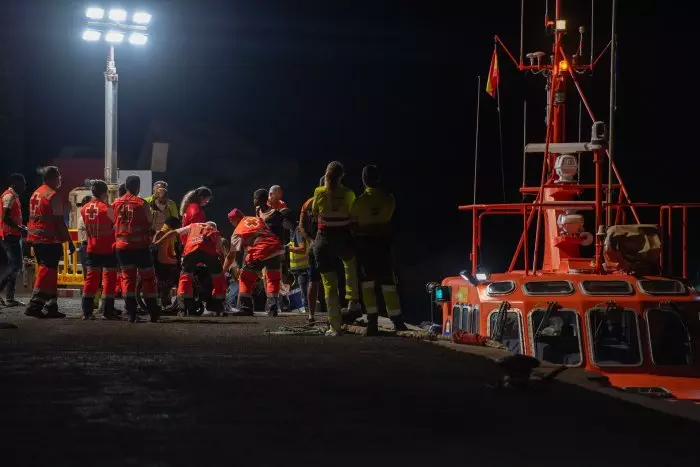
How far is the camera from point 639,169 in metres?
36.2

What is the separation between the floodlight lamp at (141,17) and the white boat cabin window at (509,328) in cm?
1470

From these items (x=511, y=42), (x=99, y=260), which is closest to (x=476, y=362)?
(x=99, y=260)

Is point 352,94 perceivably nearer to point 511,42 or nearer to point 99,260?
Answer: point 511,42

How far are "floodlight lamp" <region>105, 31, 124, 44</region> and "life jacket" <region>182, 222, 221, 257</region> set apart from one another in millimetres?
9565

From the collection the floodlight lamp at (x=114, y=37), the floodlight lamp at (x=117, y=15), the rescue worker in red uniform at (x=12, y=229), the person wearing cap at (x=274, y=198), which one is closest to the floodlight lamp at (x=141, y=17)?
the floodlight lamp at (x=117, y=15)

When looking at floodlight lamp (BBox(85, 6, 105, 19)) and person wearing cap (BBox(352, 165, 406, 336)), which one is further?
floodlight lamp (BBox(85, 6, 105, 19))

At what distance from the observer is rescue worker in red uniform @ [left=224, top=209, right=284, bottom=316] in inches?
627

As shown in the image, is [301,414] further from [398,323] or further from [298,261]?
[298,261]

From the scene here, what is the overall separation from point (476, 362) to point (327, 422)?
3.39 m

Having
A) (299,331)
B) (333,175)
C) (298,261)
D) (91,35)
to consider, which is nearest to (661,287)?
(333,175)

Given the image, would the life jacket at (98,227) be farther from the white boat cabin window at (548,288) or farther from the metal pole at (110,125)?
the metal pole at (110,125)

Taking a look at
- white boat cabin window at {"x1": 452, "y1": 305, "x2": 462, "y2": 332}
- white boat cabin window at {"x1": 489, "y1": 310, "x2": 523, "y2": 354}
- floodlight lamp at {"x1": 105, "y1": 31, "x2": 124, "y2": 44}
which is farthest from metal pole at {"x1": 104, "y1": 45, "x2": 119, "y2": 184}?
white boat cabin window at {"x1": 489, "y1": 310, "x2": 523, "y2": 354}

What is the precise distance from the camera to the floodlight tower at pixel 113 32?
2292cm

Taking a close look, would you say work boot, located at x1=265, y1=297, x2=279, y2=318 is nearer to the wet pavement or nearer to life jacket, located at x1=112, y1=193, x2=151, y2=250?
life jacket, located at x1=112, y1=193, x2=151, y2=250
